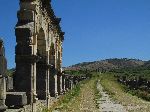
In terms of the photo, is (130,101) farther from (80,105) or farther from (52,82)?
(52,82)

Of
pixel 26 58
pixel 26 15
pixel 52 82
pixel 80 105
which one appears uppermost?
pixel 26 15

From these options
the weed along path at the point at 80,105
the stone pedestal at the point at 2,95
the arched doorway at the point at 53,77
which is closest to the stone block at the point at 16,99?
the stone pedestal at the point at 2,95

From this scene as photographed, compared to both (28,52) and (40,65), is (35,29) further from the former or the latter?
(40,65)

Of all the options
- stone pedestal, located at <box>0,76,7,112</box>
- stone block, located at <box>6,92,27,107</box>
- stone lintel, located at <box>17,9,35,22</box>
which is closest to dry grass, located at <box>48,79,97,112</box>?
stone lintel, located at <box>17,9,35,22</box>

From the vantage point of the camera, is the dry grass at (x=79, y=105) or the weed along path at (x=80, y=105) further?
the dry grass at (x=79, y=105)

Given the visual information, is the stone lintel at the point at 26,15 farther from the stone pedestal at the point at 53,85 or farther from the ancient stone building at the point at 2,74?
the ancient stone building at the point at 2,74

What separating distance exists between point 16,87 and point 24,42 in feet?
5.77

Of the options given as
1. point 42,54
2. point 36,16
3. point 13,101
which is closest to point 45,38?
point 42,54

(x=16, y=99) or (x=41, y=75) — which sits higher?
(x=41, y=75)

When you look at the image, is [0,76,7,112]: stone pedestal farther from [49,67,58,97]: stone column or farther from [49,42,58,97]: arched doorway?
[49,67,58,97]: stone column

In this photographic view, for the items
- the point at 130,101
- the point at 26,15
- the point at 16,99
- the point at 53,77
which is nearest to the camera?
the point at 16,99

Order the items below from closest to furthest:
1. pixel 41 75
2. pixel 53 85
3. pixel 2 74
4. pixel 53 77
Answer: pixel 2 74, pixel 41 75, pixel 53 77, pixel 53 85

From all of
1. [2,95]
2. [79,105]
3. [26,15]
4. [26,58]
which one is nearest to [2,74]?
[2,95]

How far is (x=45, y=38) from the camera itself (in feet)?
70.4
